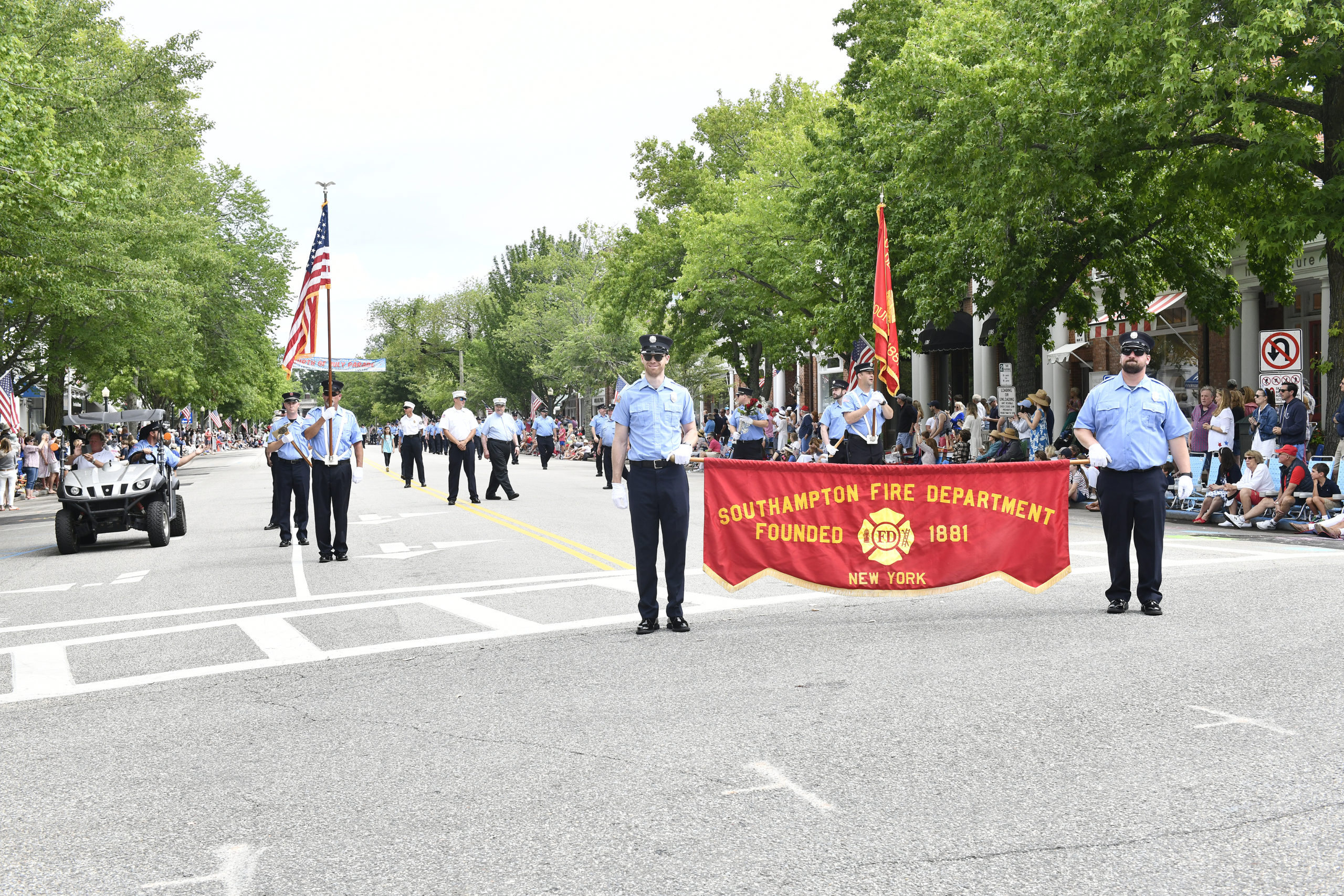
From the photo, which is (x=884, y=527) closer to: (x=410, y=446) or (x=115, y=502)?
(x=115, y=502)

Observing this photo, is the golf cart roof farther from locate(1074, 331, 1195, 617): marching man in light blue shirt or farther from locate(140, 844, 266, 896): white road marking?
locate(140, 844, 266, 896): white road marking

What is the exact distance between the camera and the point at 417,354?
122562 mm

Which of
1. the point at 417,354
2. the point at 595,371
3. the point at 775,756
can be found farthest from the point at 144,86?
the point at 417,354

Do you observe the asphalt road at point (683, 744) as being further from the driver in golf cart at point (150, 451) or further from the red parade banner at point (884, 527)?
the driver in golf cart at point (150, 451)

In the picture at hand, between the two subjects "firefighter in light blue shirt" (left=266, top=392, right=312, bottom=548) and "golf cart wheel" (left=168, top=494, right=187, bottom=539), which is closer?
"firefighter in light blue shirt" (left=266, top=392, right=312, bottom=548)

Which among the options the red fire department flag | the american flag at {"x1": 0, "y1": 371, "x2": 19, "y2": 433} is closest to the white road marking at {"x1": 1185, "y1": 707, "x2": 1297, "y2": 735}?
the red fire department flag

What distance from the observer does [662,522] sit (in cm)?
875

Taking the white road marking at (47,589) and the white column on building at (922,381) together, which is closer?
the white road marking at (47,589)

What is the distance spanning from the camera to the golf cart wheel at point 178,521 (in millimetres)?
17344

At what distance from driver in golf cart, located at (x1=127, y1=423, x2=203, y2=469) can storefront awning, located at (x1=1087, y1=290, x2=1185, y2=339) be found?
60.0 feet

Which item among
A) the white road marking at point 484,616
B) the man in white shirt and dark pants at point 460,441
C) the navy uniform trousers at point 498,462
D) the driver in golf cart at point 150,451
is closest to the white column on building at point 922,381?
the navy uniform trousers at point 498,462

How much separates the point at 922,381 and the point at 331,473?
35.1 m

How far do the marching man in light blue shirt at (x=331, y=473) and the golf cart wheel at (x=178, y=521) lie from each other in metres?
4.29

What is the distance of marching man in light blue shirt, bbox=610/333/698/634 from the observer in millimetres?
8570
